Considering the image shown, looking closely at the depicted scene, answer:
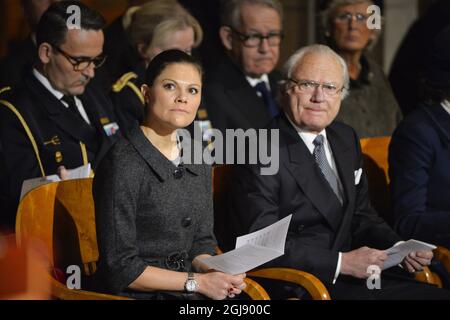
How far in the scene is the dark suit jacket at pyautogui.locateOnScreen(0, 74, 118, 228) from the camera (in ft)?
13.8

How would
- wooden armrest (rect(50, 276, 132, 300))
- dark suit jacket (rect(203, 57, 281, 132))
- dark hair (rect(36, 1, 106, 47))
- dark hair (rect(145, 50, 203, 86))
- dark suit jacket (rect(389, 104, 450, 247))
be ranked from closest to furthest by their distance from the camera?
wooden armrest (rect(50, 276, 132, 300)) → dark hair (rect(145, 50, 203, 86)) → dark suit jacket (rect(389, 104, 450, 247)) → dark hair (rect(36, 1, 106, 47)) → dark suit jacket (rect(203, 57, 281, 132))

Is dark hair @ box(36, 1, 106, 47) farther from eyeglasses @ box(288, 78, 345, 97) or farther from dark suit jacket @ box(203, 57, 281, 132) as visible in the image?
eyeglasses @ box(288, 78, 345, 97)

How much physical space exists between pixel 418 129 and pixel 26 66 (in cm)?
204

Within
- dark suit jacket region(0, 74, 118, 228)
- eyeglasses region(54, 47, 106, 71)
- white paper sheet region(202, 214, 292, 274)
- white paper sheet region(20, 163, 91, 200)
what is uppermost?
eyeglasses region(54, 47, 106, 71)

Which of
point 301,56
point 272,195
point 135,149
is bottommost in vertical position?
point 272,195

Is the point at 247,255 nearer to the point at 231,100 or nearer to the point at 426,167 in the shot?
the point at 426,167

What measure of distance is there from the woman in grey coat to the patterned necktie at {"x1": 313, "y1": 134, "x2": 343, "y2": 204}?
652 millimetres

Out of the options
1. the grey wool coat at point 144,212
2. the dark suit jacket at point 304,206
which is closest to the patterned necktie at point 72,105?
the dark suit jacket at point 304,206

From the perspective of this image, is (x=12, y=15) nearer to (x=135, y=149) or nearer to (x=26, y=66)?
(x=26, y=66)

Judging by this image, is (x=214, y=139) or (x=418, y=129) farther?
(x=214, y=139)

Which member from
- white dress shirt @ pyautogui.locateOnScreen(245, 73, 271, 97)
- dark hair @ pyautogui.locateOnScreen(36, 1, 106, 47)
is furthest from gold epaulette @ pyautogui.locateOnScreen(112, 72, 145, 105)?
white dress shirt @ pyautogui.locateOnScreen(245, 73, 271, 97)

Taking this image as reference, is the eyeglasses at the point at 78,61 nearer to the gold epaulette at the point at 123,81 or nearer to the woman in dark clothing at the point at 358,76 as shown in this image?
the gold epaulette at the point at 123,81
